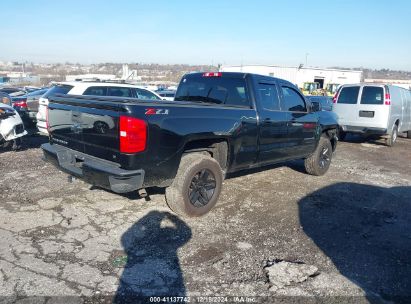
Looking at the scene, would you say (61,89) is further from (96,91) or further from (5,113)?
(5,113)

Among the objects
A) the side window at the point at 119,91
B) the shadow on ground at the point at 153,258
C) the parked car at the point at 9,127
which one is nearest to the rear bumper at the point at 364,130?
the side window at the point at 119,91

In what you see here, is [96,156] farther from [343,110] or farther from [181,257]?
[343,110]

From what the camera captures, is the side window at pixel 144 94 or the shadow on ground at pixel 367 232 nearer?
the shadow on ground at pixel 367 232

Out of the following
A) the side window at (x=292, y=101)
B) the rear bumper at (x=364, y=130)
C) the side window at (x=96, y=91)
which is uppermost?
the side window at (x=292, y=101)

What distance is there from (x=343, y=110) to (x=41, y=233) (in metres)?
10.0

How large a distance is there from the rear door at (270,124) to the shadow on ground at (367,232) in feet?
3.04

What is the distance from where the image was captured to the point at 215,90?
580 cm

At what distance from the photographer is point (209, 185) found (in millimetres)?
4973

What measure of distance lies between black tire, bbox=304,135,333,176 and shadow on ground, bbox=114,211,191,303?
3656 millimetres

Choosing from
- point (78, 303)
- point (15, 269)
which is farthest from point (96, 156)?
point (78, 303)

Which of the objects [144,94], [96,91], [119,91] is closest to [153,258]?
[96,91]

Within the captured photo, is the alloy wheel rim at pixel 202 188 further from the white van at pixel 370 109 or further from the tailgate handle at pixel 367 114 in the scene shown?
the tailgate handle at pixel 367 114

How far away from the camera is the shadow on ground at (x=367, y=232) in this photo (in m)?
3.50

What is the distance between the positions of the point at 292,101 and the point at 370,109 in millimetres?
5843
